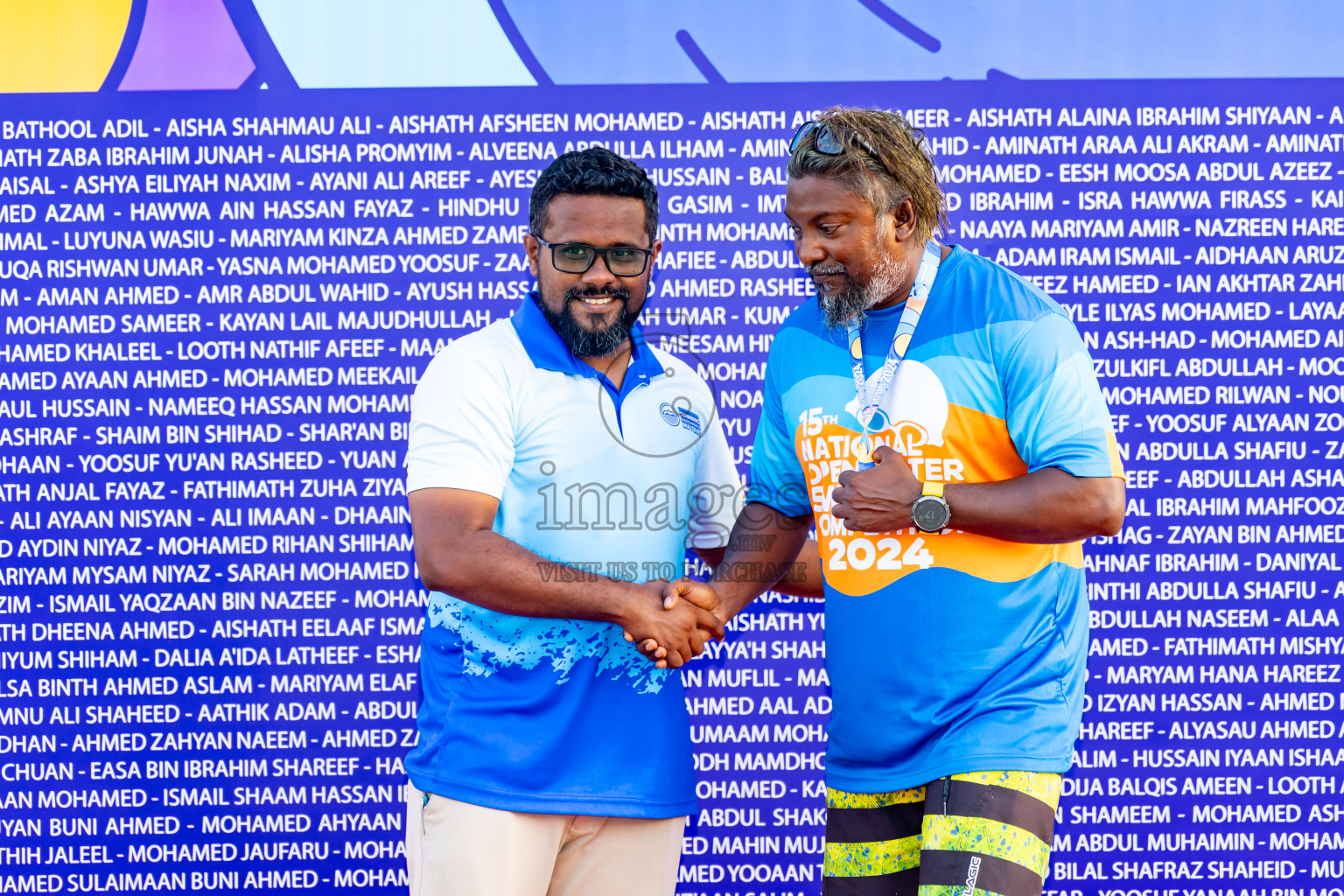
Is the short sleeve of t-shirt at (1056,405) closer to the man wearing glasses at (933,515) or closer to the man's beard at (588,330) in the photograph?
the man wearing glasses at (933,515)

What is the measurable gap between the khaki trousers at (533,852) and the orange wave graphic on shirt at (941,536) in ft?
2.49

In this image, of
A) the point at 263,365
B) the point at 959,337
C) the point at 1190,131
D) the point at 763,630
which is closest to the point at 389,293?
the point at 263,365

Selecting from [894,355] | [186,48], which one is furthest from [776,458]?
[186,48]

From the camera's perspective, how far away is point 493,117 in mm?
3049

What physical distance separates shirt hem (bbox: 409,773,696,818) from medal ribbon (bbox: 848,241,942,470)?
88 cm

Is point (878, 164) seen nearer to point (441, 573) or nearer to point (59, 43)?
point (441, 573)

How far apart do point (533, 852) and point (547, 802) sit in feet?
0.46

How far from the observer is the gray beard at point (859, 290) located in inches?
80.7

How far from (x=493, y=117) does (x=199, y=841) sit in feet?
8.20

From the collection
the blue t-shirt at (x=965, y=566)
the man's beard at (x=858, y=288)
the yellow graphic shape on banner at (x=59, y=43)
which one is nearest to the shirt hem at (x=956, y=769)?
the blue t-shirt at (x=965, y=566)

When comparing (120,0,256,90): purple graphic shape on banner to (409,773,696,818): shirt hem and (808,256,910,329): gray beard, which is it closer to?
(808,256,910,329): gray beard

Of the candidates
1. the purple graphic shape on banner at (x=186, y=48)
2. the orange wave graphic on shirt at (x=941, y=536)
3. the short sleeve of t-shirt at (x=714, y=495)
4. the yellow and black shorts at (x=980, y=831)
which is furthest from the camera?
the purple graphic shape on banner at (x=186, y=48)

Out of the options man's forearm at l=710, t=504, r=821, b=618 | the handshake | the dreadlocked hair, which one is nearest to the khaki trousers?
the handshake

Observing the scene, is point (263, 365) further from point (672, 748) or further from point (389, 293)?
point (672, 748)
